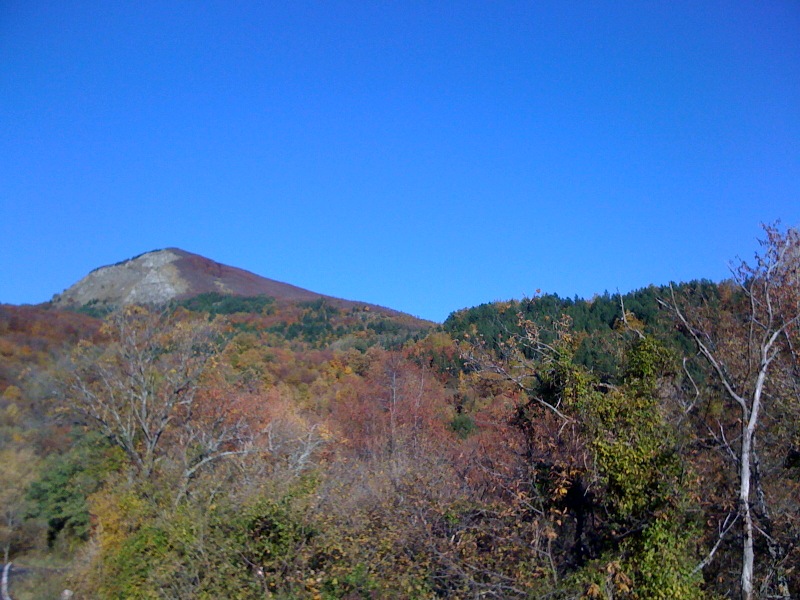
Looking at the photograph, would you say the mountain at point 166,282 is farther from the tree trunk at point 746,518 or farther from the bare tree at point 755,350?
the tree trunk at point 746,518

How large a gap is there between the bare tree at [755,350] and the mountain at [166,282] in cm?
10484

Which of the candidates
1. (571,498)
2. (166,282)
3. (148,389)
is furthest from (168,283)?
(571,498)

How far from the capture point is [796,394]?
11.4 m

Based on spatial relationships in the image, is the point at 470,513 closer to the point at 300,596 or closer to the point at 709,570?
the point at 300,596

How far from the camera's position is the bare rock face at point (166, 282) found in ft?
380

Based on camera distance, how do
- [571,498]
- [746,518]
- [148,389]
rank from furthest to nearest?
[148,389], [571,498], [746,518]

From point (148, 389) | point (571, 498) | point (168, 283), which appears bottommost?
point (571, 498)

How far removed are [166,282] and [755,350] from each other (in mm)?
122119

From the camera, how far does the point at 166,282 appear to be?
12362 centimetres

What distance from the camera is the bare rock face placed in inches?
4557

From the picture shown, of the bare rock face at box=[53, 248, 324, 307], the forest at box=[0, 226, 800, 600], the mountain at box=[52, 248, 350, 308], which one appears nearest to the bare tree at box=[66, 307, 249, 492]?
the forest at box=[0, 226, 800, 600]

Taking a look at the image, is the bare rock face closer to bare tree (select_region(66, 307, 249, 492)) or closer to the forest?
bare tree (select_region(66, 307, 249, 492))

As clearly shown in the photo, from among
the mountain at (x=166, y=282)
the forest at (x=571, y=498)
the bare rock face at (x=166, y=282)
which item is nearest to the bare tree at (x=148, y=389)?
the forest at (x=571, y=498)

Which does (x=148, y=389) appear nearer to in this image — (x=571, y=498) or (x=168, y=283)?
(x=571, y=498)
